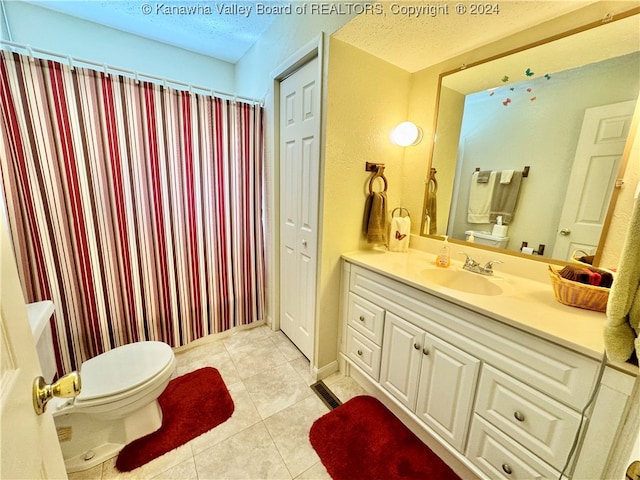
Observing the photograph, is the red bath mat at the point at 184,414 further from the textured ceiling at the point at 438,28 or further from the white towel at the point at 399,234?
the textured ceiling at the point at 438,28

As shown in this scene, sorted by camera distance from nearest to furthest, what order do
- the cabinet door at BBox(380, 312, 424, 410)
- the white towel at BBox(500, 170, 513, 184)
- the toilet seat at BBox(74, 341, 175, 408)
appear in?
1. the toilet seat at BBox(74, 341, 175, 408)
2. the cabinet door at BBox(380, 312, 424, 410)
3. the white towel at BBox(500, 170, 513, 184)

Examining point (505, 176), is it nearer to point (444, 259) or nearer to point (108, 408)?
point (444, 259)

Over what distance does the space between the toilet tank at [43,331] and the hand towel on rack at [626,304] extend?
194 centimetres

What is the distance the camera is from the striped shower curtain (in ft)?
4.34

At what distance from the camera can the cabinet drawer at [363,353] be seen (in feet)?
4.87

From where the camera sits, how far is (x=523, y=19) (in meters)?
1.21

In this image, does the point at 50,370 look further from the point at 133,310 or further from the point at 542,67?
the point at 542,67

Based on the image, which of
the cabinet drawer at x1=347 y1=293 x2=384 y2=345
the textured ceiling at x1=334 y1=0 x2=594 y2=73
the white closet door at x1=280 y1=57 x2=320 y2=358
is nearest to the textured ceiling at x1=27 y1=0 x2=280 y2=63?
the white closet door at x1=280 y1=57 x2=320 y2=358

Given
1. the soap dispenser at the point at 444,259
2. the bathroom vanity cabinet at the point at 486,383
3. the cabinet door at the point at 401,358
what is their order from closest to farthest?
the bathroom vanity cabinet at the point at 486,383
the cabinet door at the point at 401,358
the soap dispenser at the point at 444,259

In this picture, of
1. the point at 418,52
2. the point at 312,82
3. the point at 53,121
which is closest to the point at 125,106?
the point at 53,121

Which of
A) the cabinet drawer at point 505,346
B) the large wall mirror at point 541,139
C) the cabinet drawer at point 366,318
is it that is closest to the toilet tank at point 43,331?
the cabinet drawer at point 366,318

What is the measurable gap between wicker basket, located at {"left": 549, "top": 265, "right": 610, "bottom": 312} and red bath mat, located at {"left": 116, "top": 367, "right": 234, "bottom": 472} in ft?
5.60

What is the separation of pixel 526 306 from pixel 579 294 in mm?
192

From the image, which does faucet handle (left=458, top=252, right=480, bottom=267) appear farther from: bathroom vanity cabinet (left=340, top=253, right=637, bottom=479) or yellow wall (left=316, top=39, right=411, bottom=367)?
yellow wall (left=316, top=39, right=411, bottom=367)
